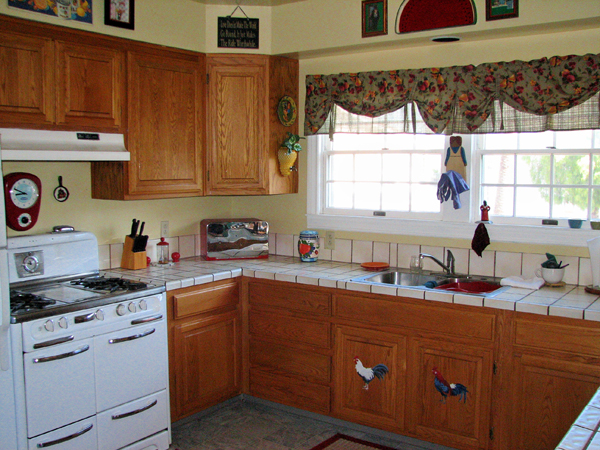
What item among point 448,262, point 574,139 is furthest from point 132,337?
point 574,139

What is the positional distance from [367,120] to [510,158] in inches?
35.5

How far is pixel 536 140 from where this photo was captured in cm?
329

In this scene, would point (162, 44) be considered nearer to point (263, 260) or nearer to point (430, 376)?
point (263, 260)

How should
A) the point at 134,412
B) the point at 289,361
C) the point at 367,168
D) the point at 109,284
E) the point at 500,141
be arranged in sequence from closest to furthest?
the point at 134,412, the point at 109,284, the point at 500,141, the point at 289,361, the point at 367,168

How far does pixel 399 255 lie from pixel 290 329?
2.73ft

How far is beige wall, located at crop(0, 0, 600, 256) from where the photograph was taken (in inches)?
119

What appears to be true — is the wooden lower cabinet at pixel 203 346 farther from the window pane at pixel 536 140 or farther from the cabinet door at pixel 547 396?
the window pane at pixel 536 140

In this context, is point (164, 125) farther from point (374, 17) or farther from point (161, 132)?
point (374, 17)

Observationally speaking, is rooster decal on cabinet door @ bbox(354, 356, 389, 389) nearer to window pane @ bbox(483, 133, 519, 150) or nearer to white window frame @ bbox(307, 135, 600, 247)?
white window frame @ bbox(307, 135, 600, 247)

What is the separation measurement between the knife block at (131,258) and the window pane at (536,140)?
7.54 feet

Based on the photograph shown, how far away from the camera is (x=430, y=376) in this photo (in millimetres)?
3014

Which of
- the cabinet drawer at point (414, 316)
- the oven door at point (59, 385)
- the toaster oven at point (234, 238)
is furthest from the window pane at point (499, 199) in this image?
the oven door at point (59, 385)

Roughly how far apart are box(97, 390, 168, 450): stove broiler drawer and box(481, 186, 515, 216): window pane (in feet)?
6.94

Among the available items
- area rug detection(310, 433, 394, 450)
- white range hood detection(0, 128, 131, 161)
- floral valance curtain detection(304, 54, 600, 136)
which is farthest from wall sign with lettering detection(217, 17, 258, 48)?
area rug detection(310, 433, 394, 450)
